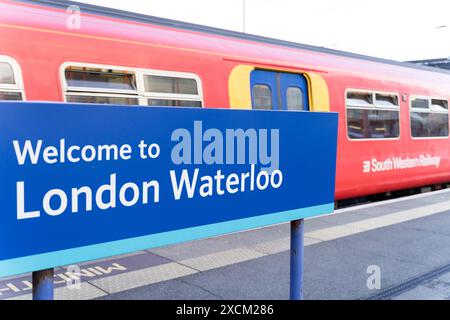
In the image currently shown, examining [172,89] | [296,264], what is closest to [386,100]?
[172,89]

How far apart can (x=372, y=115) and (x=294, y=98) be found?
218 centimetres

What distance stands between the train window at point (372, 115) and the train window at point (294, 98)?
3.98 ft

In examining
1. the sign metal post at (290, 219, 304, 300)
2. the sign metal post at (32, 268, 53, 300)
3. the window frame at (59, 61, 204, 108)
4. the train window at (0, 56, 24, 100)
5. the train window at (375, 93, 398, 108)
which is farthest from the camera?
the train window at (375, 93, 398, 108)

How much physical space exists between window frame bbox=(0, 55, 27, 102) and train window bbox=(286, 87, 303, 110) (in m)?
3.89

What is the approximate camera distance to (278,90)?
6863 mm

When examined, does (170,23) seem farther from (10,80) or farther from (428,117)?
(428,117)

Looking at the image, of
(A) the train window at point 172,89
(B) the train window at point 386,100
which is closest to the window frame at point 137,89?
(A) the train window at point 172,89

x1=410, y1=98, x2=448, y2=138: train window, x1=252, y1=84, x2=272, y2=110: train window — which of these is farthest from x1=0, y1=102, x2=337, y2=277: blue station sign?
x1=410, y1=98, x2=448, y2=138: train window

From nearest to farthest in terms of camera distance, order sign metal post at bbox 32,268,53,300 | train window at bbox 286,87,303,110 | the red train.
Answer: sign metal post at bbox 32,268,53,300
the red train
train window at bbox 286,87,303,110

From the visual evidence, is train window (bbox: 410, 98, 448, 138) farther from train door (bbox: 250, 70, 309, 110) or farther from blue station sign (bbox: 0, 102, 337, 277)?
blue station sign (bbox: 0, 102, 337, 277)

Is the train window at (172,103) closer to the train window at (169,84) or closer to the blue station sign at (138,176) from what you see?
the train window at (169,84)

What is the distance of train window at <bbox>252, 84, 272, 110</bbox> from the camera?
6531 mm
